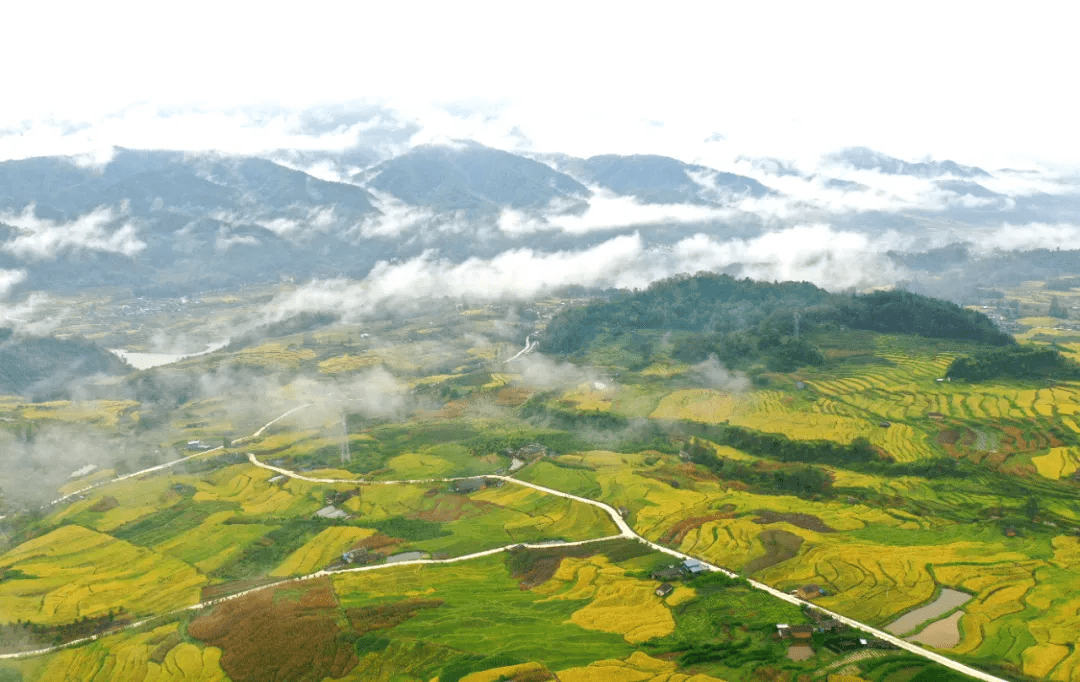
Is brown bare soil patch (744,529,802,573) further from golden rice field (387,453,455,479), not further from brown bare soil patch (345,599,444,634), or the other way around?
golden rice field (387,453,455,479)

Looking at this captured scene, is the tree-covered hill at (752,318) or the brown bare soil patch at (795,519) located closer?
the brown bare soil patch at (795,519)

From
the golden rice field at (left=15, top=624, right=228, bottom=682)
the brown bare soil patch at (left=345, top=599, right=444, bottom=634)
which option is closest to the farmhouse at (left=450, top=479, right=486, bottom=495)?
the brown bare soil patch at (left=345, top=599, right=444, bottom=634)

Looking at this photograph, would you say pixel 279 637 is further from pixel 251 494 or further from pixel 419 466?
pixel 419 466

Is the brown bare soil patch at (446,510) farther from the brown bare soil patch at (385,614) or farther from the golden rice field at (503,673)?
the golden rice field at (503,673)

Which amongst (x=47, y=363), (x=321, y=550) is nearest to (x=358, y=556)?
(x=321, y=550)

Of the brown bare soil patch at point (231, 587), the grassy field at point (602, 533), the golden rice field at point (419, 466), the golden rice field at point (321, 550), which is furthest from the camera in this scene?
the golden rice field at point (419, 466)

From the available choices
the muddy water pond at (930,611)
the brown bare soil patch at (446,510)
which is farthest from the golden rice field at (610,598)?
the brown bare soil patch at (446,510)

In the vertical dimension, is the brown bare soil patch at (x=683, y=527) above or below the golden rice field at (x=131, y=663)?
above
